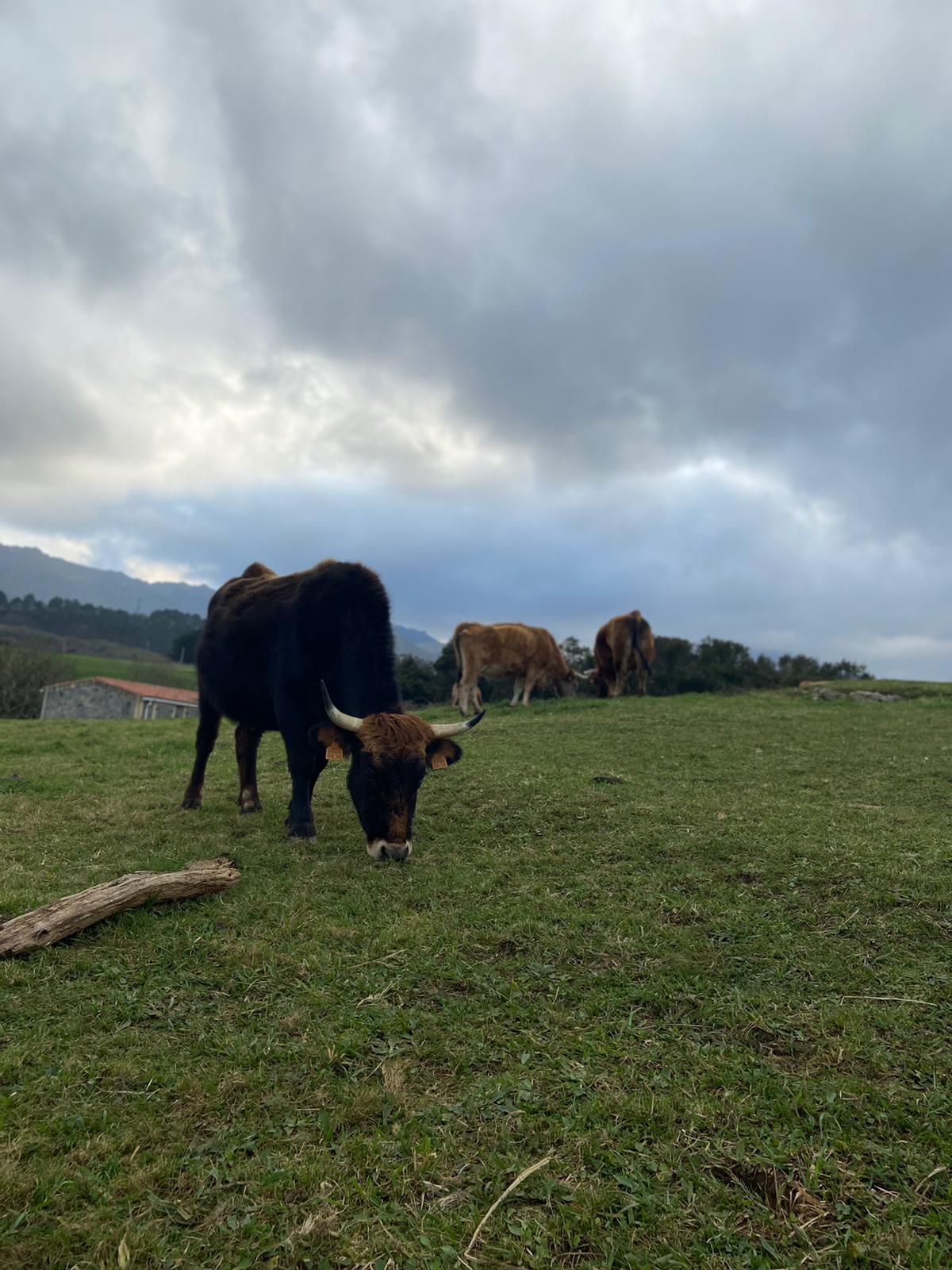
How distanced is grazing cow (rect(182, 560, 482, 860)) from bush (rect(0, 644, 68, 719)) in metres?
43.5

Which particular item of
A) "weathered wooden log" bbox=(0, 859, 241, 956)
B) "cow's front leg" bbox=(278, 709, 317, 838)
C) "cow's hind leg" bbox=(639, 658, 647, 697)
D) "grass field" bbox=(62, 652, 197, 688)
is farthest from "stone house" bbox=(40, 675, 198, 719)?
"weathered wooden log" bbox=(0, 859, 241, 956)

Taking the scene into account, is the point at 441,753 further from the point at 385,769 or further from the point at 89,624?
the point at 89,624

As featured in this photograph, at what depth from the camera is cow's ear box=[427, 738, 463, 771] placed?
6855 millimetres

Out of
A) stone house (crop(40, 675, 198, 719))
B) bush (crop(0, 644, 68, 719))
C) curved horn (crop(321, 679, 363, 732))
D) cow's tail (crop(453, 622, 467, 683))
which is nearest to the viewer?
curved horn (crop(321, 679, 363, 732))

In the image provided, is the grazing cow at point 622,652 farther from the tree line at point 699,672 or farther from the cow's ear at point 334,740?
the cow's ear at point 334,740

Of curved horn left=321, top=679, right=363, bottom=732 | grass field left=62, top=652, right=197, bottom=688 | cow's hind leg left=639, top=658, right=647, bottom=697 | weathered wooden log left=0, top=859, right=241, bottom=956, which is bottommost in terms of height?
grass field left=62, top=652, right=197, bottom=688

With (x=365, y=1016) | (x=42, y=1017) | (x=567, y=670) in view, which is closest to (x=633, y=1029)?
(x=365, y=1016)

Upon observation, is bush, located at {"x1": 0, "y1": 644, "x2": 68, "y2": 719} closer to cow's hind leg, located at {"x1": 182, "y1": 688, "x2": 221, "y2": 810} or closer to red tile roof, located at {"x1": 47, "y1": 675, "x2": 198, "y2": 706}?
red tile roof, located at {"x1": 47, "y1": 675, "x2": 198, "y2": 706}

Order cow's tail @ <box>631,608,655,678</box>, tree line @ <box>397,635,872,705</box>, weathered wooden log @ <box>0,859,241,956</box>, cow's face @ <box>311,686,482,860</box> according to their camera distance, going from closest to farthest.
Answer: weathered wooden log @ <box>0,859,241,956</box> < cow's face @ <box>311,686,482,860</box> < cow's tail @ <box>631,608,655,678</box> < tree line @ <box>397,635,872,705</box>

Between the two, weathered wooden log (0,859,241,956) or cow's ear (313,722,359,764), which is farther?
cow's ear (313,722,359,764)

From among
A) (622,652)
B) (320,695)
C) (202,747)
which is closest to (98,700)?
(622,652)

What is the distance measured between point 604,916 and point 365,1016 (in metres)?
1.86

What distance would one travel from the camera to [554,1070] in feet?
10.7

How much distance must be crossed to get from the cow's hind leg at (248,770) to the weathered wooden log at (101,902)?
2.98 metres
